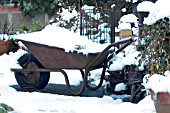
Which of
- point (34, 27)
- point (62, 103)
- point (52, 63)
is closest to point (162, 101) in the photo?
point (62, 103)

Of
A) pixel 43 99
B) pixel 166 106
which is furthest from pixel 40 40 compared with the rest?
→ pixel 166 106

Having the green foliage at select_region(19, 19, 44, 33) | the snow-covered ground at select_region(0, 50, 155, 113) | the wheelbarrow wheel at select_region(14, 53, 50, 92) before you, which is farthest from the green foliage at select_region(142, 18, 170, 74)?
the green foliage at select_region(19, 19, 44, 33)

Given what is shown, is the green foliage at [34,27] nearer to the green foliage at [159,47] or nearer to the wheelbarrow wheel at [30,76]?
the wheelbarrow wheel at [30,76]

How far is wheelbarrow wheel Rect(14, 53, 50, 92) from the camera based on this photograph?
5.96m

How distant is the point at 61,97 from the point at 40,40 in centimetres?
78

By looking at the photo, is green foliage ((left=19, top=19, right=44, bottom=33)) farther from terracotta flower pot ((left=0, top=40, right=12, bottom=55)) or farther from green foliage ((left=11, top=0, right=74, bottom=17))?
terracotta flower pot ((left=0, top=40, right=12, bottom=55))

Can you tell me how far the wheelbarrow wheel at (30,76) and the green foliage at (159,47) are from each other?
2.08 meters

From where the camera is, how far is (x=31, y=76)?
6043 mm

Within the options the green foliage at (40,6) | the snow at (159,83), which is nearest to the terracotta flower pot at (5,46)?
the green foliage at (40,6)

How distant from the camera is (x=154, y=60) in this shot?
13.9ft

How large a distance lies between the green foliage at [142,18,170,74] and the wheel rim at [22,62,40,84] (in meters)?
2.12

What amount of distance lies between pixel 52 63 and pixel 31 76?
0.57 meters

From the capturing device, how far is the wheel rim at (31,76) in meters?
5.98

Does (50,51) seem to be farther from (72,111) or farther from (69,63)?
(72,111)
